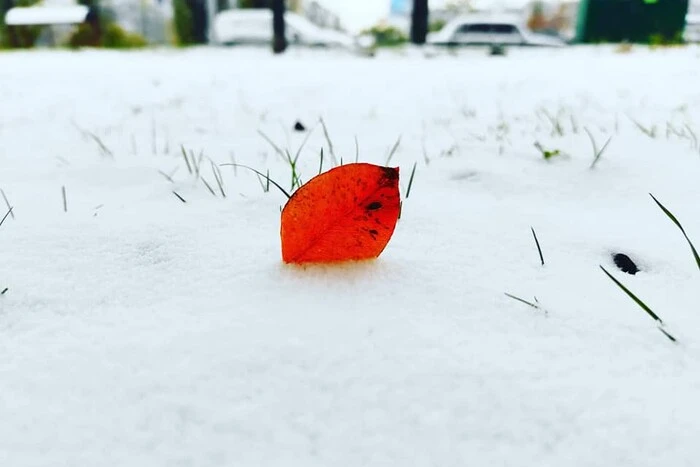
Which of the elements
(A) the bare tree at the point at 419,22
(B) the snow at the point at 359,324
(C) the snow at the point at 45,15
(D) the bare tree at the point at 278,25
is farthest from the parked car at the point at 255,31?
(B) the snow at the point at 359,324

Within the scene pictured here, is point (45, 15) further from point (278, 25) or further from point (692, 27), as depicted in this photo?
point (692, 27)

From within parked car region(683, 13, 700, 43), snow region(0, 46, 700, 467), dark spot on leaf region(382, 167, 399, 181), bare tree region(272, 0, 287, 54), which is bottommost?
snow region(0, 46, 700, 467)

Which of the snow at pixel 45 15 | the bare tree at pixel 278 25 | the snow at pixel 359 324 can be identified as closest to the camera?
the snow at pixel 359 324

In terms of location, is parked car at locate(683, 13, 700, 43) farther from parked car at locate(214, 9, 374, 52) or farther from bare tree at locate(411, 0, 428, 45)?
parked car at locate(214, 9, 374, 52)

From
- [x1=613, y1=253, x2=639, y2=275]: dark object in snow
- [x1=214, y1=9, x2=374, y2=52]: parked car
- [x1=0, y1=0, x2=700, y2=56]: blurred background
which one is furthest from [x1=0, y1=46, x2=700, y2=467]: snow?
[x1=214, y1=9, x2=374, y2=52]: parked car

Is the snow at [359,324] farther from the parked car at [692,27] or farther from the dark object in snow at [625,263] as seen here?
the parked car at [692,27]
